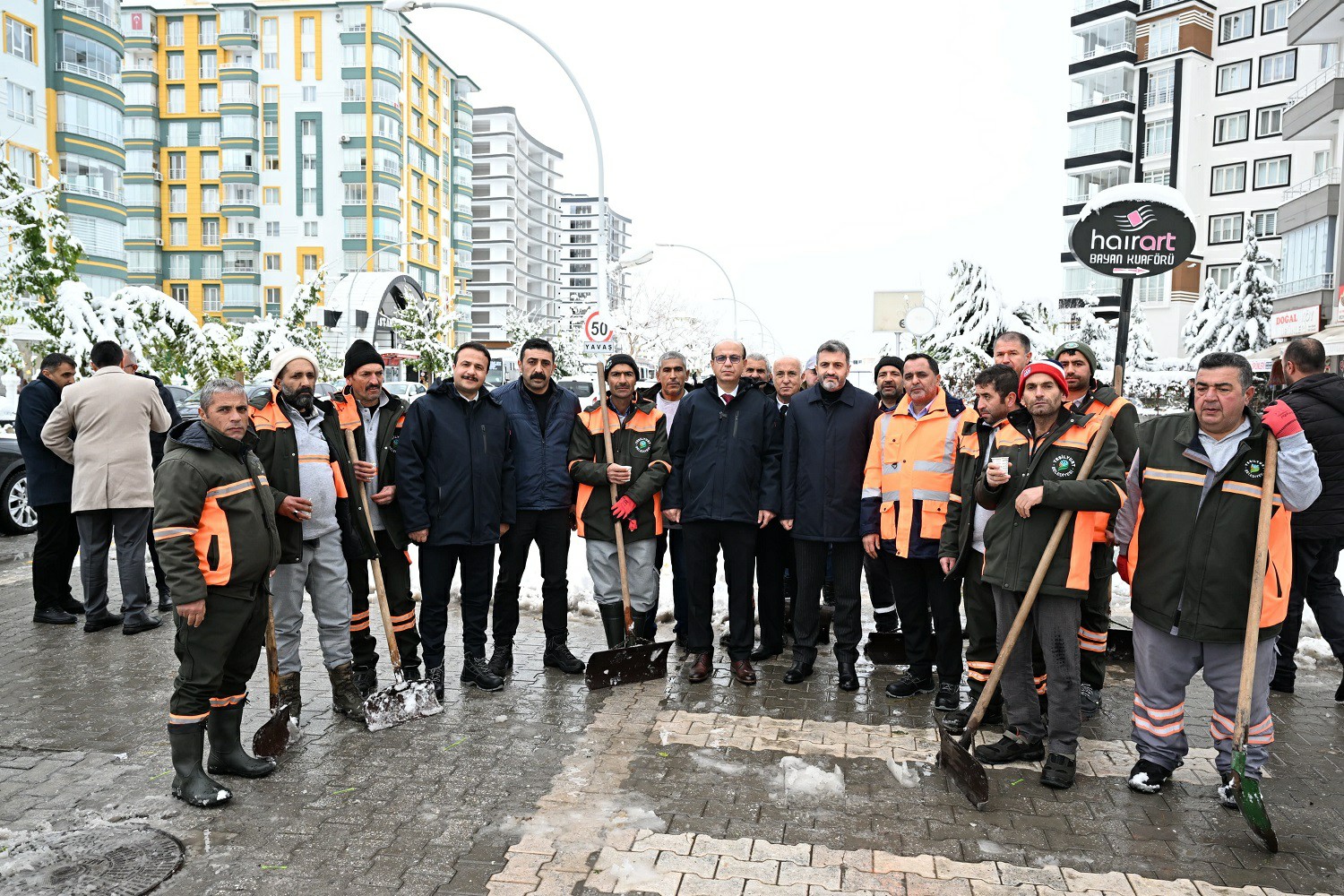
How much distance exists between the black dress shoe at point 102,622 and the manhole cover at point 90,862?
3903 millimetres

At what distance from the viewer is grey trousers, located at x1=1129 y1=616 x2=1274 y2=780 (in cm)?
457

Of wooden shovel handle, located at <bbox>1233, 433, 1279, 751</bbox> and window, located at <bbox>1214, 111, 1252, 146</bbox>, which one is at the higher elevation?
window, located at <bbox>1214, 111, 1252, 146</bbox>

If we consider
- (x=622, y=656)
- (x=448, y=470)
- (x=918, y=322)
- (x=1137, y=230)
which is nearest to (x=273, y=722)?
(x=448, y=470)

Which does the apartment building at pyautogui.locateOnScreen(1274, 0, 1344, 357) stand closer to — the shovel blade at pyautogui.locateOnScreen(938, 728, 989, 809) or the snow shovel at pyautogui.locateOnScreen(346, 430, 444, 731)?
the shovel blade at pyautogui.locateOnScreen(938, 728, 989, 809)

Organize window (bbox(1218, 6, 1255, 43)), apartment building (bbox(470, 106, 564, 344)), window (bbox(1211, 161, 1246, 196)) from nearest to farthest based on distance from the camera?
window (bbox(1218, 6, 1255, 43)) → window (bbox(1211, 161, 1246, 196)) → apartment building (bbox(470, 106, 564, 344))

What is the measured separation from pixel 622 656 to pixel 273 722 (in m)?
2.25

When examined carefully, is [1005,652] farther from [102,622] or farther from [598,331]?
A: [598,331]

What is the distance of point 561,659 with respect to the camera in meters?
6.79

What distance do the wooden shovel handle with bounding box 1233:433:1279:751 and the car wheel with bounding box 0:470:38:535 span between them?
13.0 metres

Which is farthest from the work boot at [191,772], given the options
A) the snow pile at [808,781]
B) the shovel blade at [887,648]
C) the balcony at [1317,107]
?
the balcony at [1317,107]

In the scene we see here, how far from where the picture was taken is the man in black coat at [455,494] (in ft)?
20.1

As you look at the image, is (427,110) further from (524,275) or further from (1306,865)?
(1306,865)

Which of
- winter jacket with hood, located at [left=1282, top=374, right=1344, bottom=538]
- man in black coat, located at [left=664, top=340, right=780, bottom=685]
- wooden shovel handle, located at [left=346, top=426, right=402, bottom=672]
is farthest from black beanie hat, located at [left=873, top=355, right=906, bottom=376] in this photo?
wooden shovel handle, located at [left=346, top=426, right=402, bottom=672]

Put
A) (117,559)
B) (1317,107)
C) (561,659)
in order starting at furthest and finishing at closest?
1. (1317,107)
2. (117,559)
3. (561,659)
